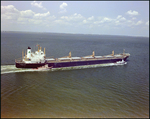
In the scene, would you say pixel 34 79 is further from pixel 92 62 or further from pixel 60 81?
pixel 92 62

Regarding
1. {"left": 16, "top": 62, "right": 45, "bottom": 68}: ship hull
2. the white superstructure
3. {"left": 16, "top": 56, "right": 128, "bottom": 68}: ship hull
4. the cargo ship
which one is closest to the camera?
{"left": 16, "top": 62, "right": 45, "bottom": 68}: ship hull

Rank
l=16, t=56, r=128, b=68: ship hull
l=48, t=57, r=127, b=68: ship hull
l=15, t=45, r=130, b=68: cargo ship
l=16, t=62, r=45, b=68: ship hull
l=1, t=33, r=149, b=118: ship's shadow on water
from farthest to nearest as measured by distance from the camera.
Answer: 1. l=48, t=57, r=127, b=68: ship hull
2. l=15, t=45, r=130, b=68: cargo ship
3. l=16, t=56, r=128, b=68: ship hull
4. l=16, t=62, r=45, b=68: ship hull
5. l=1, t=33, r=149, b=118: ship's shadow on water

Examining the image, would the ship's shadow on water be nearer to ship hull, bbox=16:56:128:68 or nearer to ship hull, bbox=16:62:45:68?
ship hull, bbox=16:62:45:68

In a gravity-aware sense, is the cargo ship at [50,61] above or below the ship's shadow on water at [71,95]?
above

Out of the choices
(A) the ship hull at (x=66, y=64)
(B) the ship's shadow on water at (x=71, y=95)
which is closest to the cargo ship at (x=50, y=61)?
(A) the ship hull at (x=66, y=64)

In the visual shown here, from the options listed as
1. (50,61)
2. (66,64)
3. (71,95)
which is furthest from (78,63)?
(71,95)

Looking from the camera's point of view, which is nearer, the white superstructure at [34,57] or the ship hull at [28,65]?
the ship hull at [28,65]

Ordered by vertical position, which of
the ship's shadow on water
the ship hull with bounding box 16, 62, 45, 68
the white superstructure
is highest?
the white superstructure

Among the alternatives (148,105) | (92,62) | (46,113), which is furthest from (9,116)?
(92,62)

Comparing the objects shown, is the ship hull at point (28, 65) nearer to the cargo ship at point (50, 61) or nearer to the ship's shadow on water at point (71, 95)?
the cargo ship at point (50, 61)

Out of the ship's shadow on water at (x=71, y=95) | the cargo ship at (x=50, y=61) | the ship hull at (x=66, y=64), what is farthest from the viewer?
the cargo ship at (x=50, y=61)

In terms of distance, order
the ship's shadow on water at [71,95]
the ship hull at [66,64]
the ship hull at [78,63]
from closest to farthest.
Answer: the ship's shadow on water at [71,95]
the ship hull at [66,64]
the ship hull at [78,63]

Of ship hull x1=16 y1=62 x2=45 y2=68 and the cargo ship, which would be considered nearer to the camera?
ship hull x1=16 y1=62 x2=45 y2=68

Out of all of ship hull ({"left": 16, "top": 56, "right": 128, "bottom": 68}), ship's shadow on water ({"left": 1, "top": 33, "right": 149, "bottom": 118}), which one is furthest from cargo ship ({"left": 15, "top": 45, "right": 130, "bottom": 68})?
ship's shadow on water ({"left": 1, "top": 33, "right": 149, "bottom": 118})
